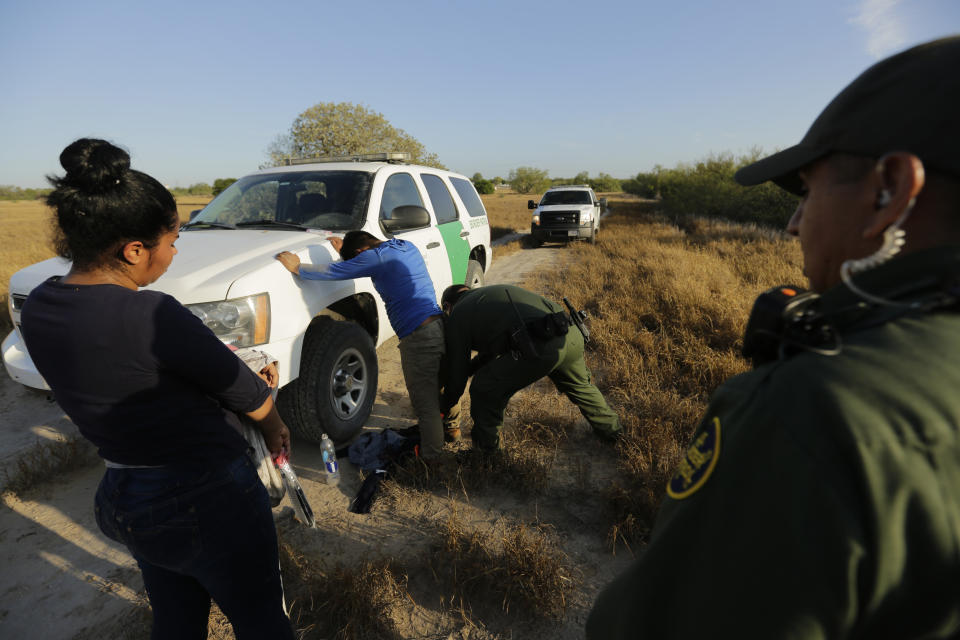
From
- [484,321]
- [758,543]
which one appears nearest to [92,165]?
[758,543]

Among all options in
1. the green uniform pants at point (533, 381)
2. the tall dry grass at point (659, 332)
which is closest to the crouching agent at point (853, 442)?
the tall dry grass at point (659, 332)

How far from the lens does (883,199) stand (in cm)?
71

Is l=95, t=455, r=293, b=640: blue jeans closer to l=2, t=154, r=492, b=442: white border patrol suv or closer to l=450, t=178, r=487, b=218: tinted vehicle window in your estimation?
l=2, t=154, r=492, b=442: white border patrol suv

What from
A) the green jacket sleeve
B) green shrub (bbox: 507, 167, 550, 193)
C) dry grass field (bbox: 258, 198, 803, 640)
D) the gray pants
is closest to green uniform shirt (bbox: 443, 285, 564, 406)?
the gray pants

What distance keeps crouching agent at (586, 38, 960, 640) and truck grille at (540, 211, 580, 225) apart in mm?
13808

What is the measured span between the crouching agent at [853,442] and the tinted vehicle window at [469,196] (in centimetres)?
550

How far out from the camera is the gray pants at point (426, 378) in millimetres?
3287

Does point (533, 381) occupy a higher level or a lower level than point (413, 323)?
lower

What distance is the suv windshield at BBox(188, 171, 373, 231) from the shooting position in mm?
3967

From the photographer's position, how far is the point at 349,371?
3539 mm

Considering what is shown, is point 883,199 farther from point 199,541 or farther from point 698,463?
point 199,541

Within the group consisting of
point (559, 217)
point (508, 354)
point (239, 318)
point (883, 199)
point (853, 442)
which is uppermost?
point (559, 217)

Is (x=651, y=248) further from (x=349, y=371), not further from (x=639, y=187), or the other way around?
(x=639, y=187)

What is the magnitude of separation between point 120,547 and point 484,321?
259cm
